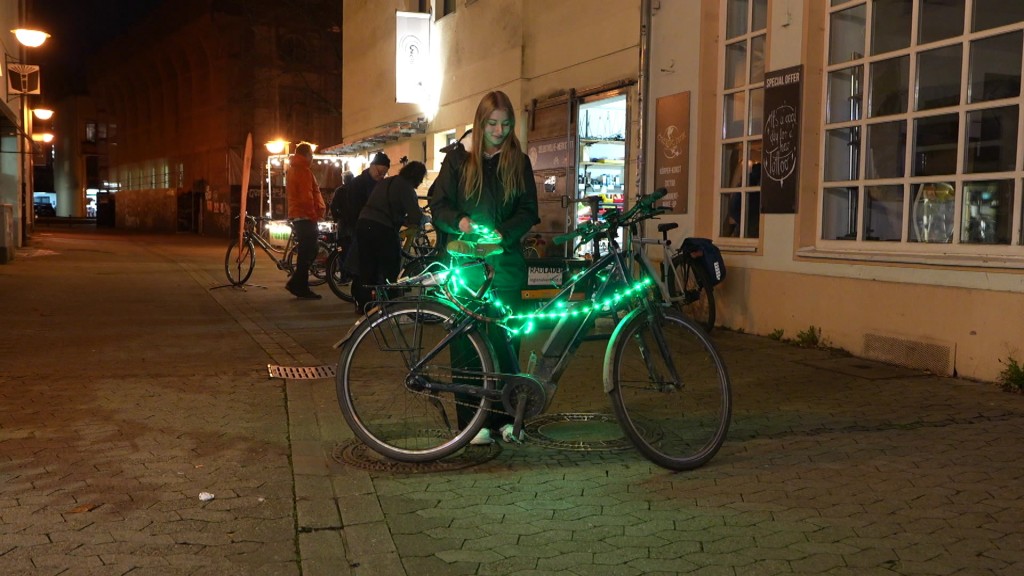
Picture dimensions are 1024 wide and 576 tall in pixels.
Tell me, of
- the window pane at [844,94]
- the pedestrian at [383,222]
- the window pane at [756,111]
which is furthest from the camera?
the window pane at [756,111]

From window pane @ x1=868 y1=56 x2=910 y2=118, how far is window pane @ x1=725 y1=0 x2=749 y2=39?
2.16 metres

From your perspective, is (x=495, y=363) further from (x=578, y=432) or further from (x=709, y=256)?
(x=709, y=256)

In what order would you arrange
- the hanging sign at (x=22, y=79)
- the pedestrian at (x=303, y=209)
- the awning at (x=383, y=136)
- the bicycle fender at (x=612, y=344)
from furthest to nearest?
the hanging sign at (x=22, y=79)
the awning at (x=383, y=136)
the pedestrian at (x=303, y=209)
the bicycle fender at (x=612, y=344)

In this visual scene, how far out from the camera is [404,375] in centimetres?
483

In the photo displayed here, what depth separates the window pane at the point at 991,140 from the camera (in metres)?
6.93

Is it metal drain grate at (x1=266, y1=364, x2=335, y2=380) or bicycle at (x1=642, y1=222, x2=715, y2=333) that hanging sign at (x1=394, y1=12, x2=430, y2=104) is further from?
metal drain grate at (x1=266, y1=364, x2=335, y2=380)

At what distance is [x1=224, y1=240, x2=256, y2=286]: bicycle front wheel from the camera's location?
46.4ft

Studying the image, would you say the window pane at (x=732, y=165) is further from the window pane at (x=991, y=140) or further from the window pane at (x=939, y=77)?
the window pane at (x=991, y=140)

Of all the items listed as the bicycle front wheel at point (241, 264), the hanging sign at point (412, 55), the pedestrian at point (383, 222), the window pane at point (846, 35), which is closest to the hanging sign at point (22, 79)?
the hanging sign at point (412, 55)

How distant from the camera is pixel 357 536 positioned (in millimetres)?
3832

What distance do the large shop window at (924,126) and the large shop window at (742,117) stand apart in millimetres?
1108

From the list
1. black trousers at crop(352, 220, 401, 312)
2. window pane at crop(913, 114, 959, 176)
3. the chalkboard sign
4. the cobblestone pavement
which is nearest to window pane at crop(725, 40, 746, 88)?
the chalkboard sign

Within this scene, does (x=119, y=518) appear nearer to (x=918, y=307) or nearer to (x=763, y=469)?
(x=763, y=469)

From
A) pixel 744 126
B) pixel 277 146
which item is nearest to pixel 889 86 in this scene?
pixel 744 126
